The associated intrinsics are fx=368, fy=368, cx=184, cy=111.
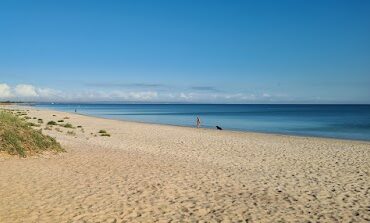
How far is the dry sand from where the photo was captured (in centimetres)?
895

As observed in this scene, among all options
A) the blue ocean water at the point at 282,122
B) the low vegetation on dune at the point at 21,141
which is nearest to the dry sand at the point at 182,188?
the low vegetation on dune at the point at 21,141

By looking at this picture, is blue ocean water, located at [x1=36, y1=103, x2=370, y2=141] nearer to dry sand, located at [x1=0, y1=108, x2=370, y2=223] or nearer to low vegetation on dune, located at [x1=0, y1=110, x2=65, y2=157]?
dry sand, located at [x1=0, y1=108, x2=370, y2=223]

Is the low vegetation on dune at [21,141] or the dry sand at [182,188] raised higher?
the low vegetation on dune at [21,141]

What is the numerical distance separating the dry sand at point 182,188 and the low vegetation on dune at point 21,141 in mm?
656

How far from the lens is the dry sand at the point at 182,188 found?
29.4 feet

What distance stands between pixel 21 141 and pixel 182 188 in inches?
359

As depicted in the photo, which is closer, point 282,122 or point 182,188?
point 182,188

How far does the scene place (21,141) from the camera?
16844mm

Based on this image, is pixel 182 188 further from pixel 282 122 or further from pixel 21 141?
pixel 282 122

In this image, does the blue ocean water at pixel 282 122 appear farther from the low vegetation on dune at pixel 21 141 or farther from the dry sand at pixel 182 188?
the low vegetation on dune at pixel 21 141

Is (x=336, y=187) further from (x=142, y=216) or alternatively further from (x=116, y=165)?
(x=116, y=165)

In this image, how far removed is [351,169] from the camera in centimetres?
1570

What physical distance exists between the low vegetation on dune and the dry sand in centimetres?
66

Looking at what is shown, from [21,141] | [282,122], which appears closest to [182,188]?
[21,141]
